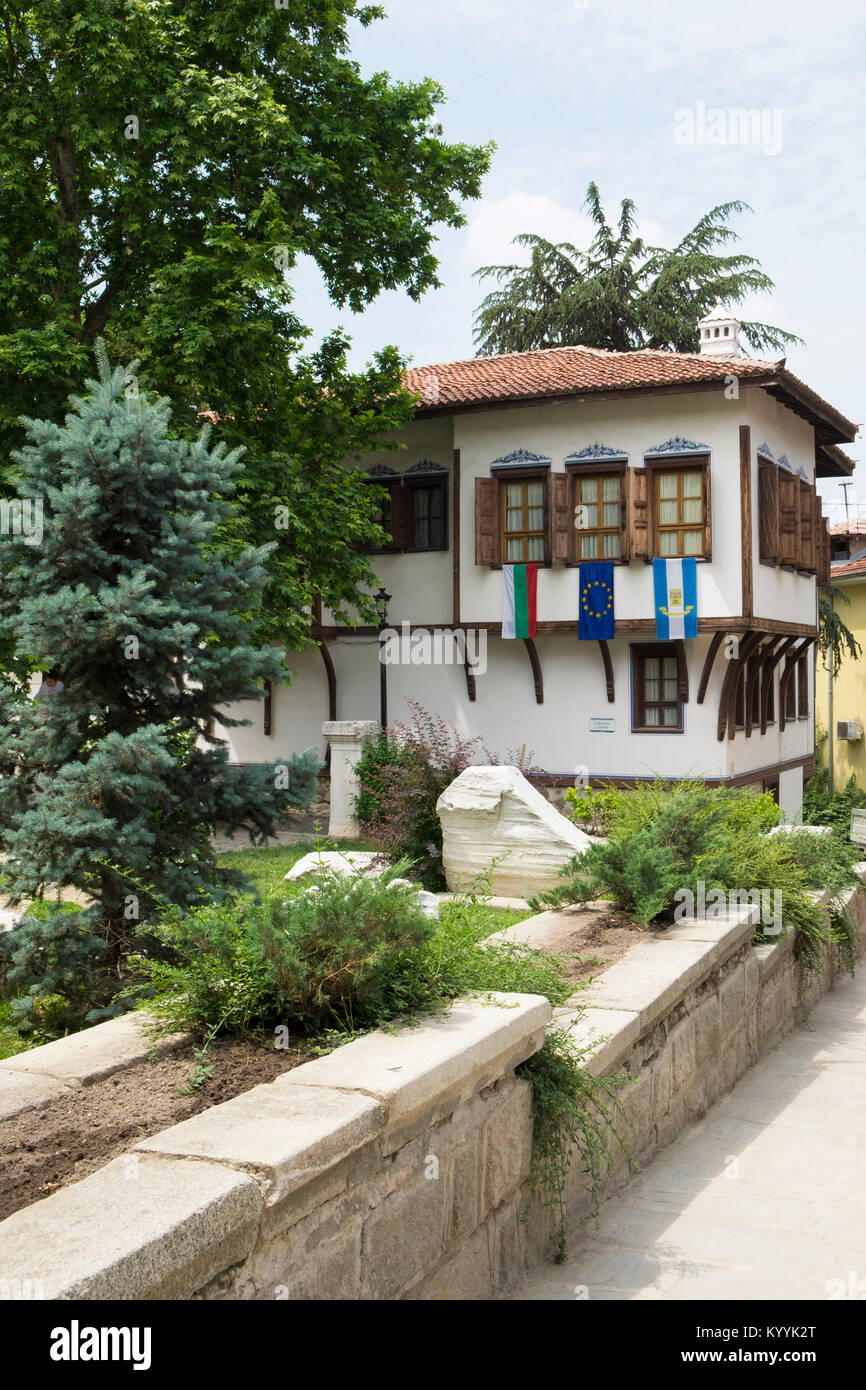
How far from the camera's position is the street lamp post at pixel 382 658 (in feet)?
57.7

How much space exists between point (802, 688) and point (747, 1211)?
18766 millimetres

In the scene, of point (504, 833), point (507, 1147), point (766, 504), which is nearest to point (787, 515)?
point (766, 504)

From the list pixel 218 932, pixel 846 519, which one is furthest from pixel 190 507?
pixel 846 519

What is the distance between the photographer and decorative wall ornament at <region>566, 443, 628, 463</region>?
16422 millimetres

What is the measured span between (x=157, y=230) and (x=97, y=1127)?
41.5ft

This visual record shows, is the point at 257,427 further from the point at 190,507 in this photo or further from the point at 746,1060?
the point at 746,1060

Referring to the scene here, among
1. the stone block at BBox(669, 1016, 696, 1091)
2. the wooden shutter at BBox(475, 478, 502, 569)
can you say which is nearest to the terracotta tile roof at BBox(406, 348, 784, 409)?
the wooden shutter at BBox(475, 478, 502, 569)

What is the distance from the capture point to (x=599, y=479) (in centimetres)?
1661

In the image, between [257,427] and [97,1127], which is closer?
[97,1127]

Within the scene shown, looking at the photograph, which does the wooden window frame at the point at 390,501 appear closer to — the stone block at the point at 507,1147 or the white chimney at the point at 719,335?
the white chimney at the point at 719,335

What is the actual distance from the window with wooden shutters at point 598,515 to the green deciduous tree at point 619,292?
828 cm

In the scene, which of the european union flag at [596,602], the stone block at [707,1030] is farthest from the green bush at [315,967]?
the european union flag at [596,602]

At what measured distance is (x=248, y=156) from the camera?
1353cm

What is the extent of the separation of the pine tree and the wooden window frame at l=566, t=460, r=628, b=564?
36.6ft
